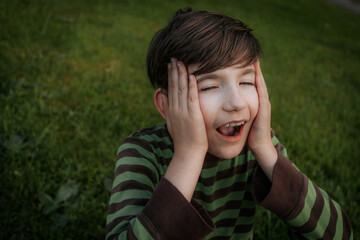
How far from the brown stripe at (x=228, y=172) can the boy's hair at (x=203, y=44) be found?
53 centimetres

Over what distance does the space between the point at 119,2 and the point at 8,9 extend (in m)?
4.08

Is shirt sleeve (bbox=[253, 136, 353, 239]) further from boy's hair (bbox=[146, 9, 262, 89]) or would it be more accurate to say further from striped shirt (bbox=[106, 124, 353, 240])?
boy's hair (bbox=[146, 9, 262, 89])

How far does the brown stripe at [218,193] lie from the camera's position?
1.56m

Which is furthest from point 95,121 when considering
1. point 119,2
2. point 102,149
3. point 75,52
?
point 119,2

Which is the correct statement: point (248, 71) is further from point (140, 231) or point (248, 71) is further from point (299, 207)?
point (140, 231)

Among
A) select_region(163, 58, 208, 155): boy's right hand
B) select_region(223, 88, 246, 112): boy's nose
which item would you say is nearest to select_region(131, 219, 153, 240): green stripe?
select_region(163, 58, 208, 155): boy's right hand

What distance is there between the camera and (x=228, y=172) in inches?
63.1

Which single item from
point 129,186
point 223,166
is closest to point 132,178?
point 129,186

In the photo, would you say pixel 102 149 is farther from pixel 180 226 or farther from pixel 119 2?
pixel 119 2

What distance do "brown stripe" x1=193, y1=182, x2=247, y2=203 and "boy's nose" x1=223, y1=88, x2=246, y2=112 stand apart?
49 cm

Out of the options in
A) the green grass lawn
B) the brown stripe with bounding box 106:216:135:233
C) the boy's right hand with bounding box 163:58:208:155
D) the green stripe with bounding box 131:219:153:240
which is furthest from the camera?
the green grass lawn

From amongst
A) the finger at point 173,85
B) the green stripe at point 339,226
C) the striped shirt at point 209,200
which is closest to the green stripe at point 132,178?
the striped shirt at point 209,200

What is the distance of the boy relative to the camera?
1256 mm

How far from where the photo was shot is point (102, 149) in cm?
273
